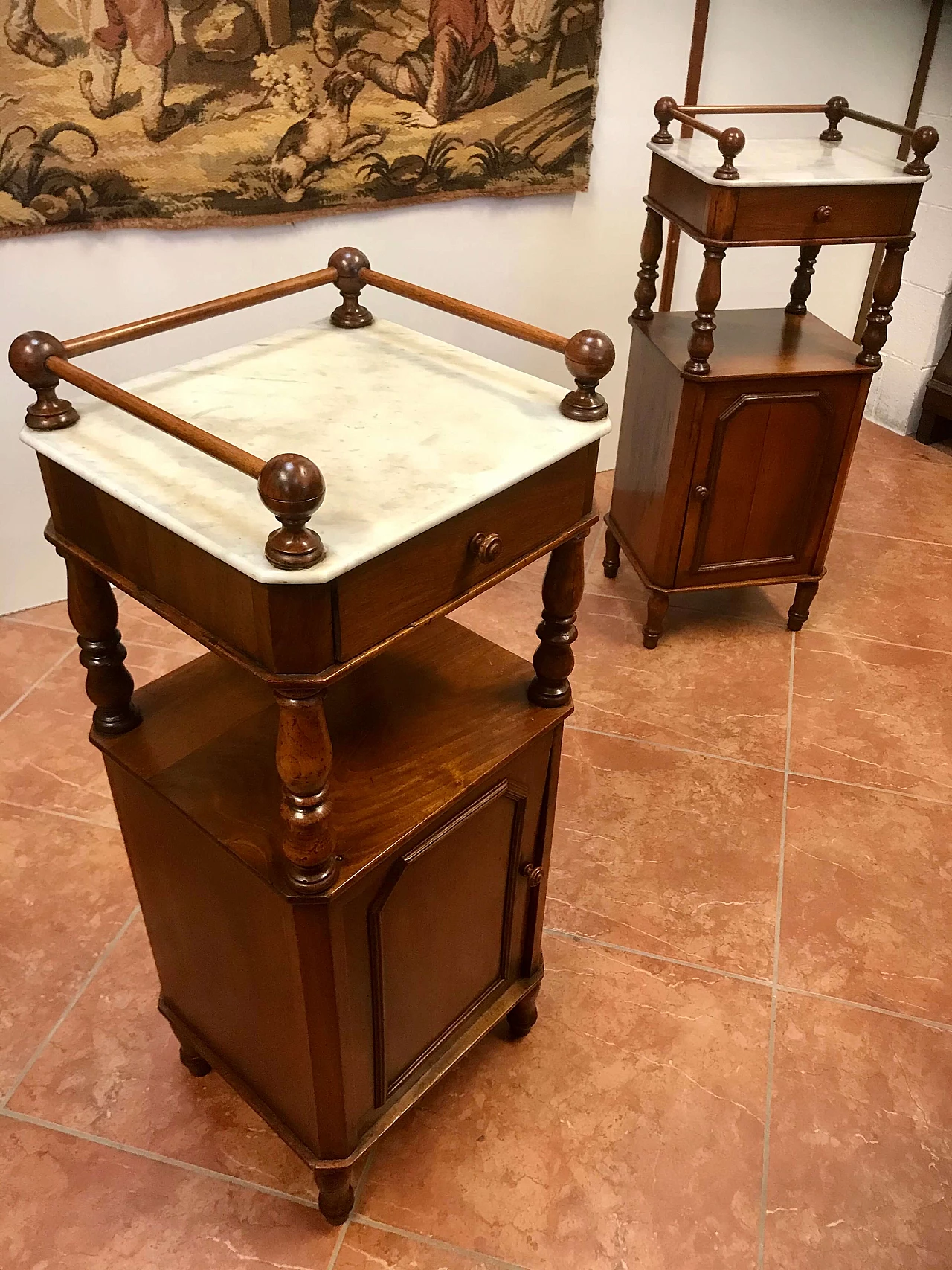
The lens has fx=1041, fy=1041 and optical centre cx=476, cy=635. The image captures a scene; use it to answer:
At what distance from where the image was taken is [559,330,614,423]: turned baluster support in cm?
121

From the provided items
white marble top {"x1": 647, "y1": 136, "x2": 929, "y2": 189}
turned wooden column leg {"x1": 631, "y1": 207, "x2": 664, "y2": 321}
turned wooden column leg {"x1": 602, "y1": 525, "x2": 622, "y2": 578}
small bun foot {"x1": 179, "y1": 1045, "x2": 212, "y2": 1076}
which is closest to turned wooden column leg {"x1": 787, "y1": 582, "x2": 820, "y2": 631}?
turned wooden column leg {"x1": 602, "y1": 525, "x2": 622, "y2": 578}

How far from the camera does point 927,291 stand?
3.78 m

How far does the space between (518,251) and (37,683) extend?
5.98 ft

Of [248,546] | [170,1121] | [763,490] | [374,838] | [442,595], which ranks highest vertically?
[248,546]

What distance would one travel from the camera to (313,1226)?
1613mm

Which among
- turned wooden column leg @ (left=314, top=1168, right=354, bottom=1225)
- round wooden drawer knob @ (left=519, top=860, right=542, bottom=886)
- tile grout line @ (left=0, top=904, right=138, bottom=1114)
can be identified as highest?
round wooden drawer knob @ (left=519, top=860, right=542, bottom=886)

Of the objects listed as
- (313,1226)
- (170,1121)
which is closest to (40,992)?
(170,1121)

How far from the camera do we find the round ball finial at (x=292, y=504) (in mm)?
906

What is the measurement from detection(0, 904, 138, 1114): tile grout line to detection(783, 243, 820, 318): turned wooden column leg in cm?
223

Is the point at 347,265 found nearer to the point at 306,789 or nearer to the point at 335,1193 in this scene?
the point at 306,789

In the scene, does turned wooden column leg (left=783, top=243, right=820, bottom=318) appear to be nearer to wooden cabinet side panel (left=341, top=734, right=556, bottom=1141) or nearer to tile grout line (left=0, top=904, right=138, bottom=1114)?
wooden cabinet side panel (left=341, top=734, right=556, bottom=1141)

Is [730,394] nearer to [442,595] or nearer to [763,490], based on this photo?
[763,490]

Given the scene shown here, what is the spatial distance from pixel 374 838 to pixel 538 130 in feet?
7.60

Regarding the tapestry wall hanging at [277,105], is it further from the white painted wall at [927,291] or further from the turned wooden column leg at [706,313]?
the white painted wall at [927,291]
